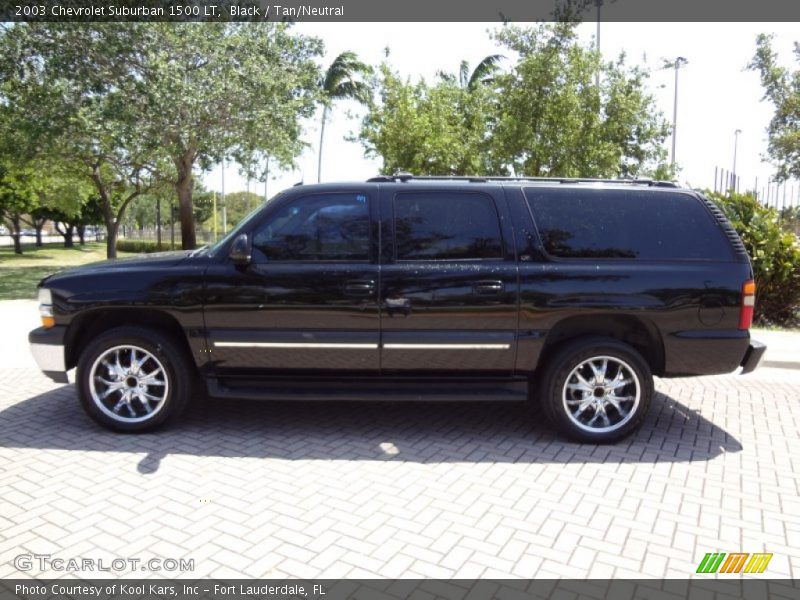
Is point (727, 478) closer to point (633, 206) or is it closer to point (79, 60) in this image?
point (633, 206)

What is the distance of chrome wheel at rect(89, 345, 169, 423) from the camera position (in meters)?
4.89

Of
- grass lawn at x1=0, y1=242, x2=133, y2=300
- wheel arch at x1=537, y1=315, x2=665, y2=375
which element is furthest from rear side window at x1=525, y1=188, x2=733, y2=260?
grass lawn at x1=0, y1=242, x2=133, y2=300

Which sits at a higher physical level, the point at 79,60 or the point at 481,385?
the point at 79,60

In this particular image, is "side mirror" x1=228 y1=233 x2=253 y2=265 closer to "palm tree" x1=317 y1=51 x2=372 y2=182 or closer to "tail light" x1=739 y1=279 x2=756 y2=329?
"tail light" x1=739 y1=279 x2=756 y2=329

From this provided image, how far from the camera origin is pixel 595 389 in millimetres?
4887

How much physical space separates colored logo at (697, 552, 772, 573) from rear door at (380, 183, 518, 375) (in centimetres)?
199

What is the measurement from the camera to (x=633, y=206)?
4906 mm

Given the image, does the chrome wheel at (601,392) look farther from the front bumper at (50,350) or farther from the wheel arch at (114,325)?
the front bumper at (50,350)

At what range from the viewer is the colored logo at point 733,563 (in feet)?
10.3

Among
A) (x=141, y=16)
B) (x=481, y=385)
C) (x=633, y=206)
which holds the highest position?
(x=141, y=16)
